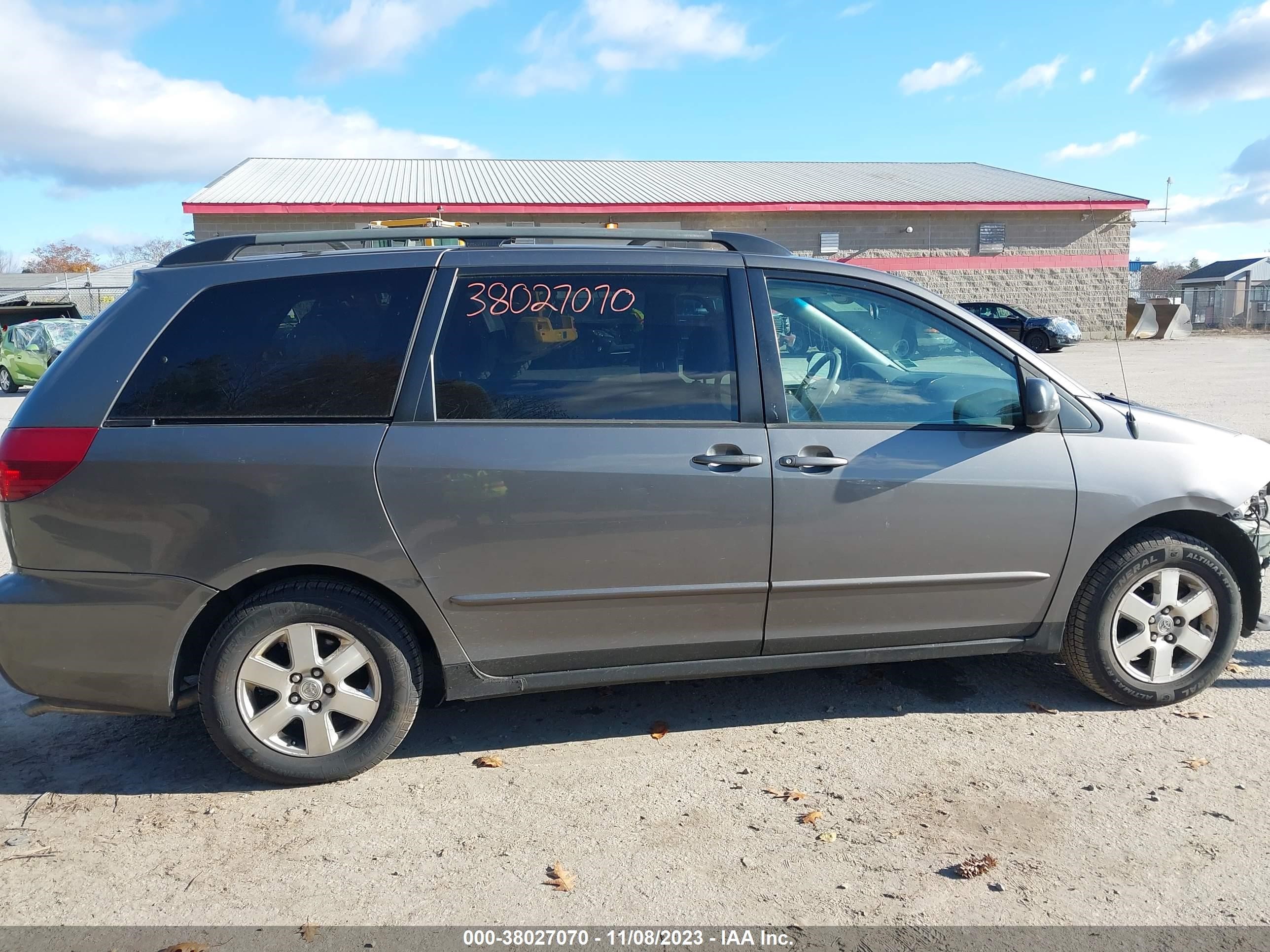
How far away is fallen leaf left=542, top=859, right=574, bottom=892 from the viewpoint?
9.22ft

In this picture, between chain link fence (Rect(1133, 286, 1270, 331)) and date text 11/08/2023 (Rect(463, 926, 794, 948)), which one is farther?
chain link fence (Rect(1133, 286, 1270, 331))

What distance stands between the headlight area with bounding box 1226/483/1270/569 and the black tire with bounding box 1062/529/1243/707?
19cm

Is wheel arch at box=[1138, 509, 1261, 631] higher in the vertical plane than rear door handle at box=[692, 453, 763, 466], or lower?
lower

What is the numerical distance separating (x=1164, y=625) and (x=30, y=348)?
2149 cm

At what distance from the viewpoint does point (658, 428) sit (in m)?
3.46

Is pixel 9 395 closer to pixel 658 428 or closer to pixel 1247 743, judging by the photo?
pixel 658 428

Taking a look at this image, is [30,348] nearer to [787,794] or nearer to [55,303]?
[55,303]

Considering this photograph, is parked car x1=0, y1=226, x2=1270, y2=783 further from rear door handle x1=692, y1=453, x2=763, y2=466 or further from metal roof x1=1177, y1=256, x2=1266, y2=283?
metal roof x1=1177, y1=256, x2=1266, y2=283

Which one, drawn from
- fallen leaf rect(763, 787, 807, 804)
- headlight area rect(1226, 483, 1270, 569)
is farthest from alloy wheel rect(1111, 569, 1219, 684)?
fallen leaf rect(763, 787, 807, 804)

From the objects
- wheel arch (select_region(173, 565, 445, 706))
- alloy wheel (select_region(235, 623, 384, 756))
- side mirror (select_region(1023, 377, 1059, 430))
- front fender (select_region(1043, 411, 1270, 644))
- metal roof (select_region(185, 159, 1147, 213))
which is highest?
metal roof (select_region(185, 159, 1147, 213))

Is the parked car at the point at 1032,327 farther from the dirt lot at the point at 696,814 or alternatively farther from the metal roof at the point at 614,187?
the dirt lot at the point at 696,814

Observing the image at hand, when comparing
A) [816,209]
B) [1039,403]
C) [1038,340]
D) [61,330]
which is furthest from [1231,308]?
[1039,403]

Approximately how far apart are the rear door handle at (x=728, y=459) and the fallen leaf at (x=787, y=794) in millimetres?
1162

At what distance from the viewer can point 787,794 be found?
3.33 meters
